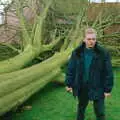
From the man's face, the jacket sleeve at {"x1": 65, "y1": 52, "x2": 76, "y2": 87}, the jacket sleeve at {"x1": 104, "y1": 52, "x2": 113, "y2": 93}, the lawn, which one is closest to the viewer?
the man's face

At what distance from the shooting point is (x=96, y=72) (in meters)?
4.29

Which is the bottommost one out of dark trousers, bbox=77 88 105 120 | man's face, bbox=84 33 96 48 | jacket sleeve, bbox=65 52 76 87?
dark trousers, bbox=77 88 105 120

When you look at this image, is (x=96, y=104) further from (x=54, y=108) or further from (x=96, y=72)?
(x=54, y=108)

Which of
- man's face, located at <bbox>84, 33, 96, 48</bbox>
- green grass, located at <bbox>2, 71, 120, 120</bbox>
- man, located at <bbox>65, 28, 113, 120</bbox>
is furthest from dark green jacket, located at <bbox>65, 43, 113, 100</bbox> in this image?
green grass, located at <bbox>2, 71, 120, 120</bbox>

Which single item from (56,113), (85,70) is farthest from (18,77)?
(85,70)

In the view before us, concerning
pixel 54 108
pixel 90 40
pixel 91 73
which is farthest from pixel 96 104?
pixel 54 108

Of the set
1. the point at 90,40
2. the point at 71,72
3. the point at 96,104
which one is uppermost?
the point at 90,40

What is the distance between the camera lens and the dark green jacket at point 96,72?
4.24m

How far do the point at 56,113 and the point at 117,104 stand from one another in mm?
1101

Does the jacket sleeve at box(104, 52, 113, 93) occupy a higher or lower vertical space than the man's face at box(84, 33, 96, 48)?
lower

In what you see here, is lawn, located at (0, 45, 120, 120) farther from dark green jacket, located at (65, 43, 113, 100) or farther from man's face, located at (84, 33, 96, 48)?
man's face, located at (84, 33, 96, 48)

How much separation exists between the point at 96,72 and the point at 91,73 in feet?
0.19

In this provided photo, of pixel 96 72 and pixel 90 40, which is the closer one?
pixel 90 40

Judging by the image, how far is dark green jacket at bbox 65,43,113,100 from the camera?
13.9 ft
